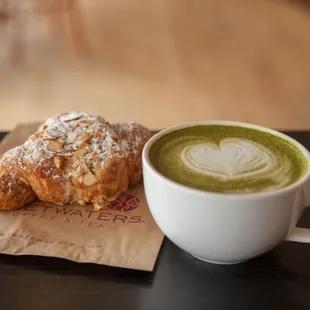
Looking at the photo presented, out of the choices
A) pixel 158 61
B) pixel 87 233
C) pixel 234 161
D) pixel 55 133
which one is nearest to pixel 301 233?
pixel 234 161

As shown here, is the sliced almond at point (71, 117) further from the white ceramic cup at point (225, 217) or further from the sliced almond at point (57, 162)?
the white ceramic cup at point (225, 217)

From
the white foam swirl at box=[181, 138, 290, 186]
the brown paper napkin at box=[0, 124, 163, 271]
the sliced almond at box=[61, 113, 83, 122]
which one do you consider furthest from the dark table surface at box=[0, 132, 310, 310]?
the sliced almond at box=[61, 113, 83, 122]

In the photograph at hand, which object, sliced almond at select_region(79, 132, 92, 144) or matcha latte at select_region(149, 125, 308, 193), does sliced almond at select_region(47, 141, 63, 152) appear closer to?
sliced almond at select_region(79, 132, 92, 144)

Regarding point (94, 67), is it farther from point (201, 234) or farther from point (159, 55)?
point (201, 234)

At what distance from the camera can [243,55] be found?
8.90ft

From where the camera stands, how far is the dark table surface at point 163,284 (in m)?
0.56

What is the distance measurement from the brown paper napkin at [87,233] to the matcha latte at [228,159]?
11 cm

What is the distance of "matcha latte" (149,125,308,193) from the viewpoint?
0.57 m

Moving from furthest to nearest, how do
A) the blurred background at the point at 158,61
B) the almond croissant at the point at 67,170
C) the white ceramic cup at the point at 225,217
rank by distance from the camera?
the blurred background at the point at 158,61 < the almond croissant at the point at 67,170 < the white ceramic cup at the point at 225,217

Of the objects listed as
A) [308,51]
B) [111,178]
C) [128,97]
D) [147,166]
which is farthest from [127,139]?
[308,51]

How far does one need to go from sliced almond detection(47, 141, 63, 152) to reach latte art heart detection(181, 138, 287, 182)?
20cm

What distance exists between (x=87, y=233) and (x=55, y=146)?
15cm

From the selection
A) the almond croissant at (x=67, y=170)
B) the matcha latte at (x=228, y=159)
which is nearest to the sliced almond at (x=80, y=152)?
the almond croissant at (x=67, y=170)

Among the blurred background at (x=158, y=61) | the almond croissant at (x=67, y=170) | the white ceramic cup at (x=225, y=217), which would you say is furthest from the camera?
the blurred background at (x=158, y=61)
